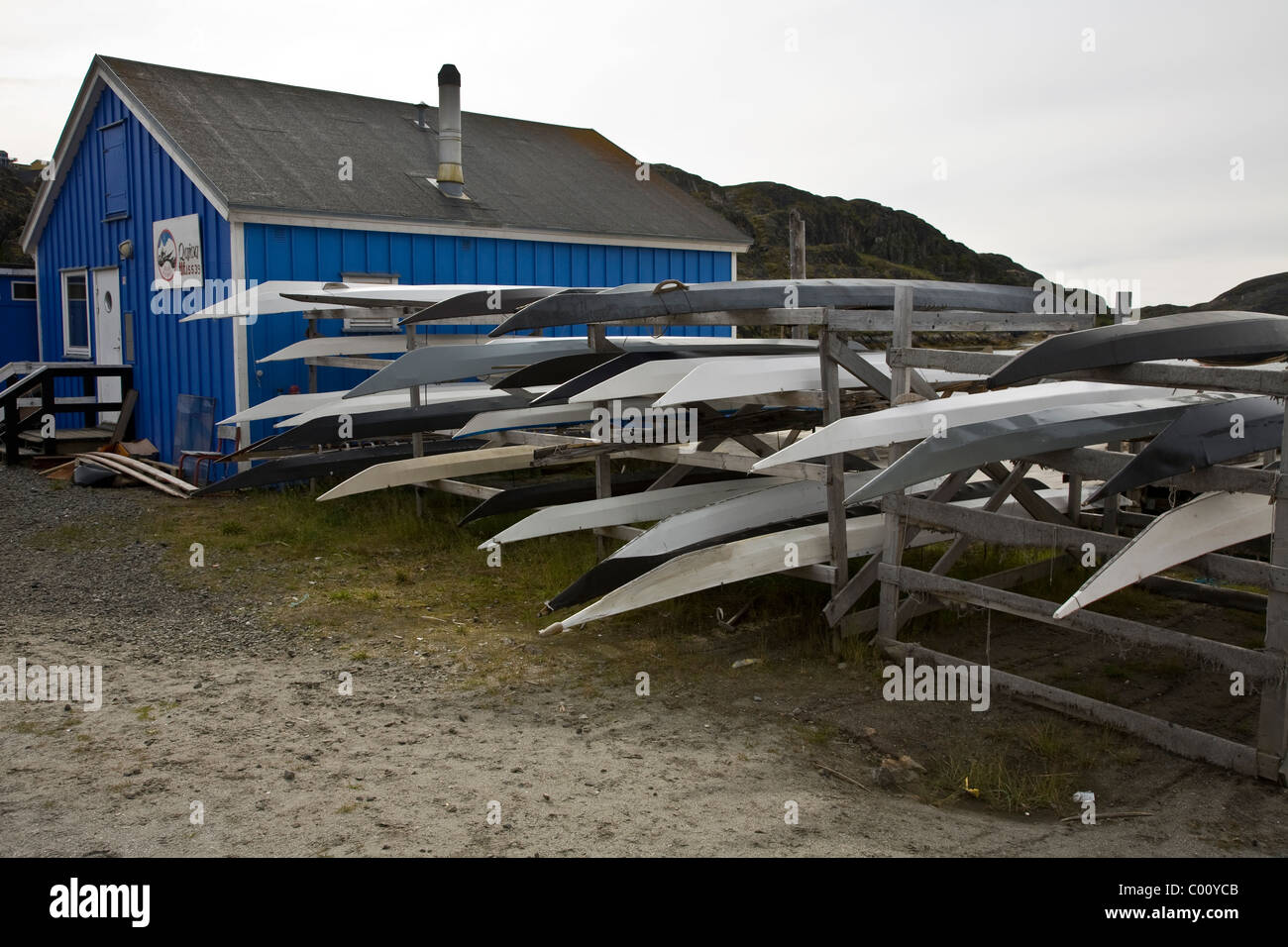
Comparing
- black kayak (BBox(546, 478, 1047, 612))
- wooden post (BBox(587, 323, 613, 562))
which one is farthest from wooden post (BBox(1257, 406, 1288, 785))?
wooden post (BBox(587, 323, 613, 562))

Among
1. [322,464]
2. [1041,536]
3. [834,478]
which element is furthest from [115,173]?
[1041,536]

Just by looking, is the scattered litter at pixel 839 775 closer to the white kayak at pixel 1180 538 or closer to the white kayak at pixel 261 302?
the white kayak at pixel 1180 538

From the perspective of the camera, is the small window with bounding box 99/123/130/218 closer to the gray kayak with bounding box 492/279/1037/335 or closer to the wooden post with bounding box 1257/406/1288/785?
the gray kayak with bounding box 492/279/1037/335

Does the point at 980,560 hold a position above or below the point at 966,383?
below

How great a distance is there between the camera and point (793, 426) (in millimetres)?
8656

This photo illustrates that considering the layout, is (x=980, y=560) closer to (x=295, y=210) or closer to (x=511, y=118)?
(x=295, y=210)

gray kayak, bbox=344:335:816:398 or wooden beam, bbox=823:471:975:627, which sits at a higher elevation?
gray kayak, bbox=344:335:816:398

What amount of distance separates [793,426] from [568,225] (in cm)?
697

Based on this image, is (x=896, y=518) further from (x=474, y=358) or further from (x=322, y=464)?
(x=322, y=464)

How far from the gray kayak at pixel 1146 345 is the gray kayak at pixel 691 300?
5.23ft

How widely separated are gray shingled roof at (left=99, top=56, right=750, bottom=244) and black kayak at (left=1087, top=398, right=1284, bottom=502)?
9.54m

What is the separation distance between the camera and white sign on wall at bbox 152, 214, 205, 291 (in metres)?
12.3

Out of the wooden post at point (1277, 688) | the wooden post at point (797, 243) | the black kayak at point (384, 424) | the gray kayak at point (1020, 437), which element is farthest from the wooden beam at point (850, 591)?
the black kayak at point (384, 424)

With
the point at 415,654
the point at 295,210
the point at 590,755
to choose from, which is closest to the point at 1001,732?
the point at 590,755
